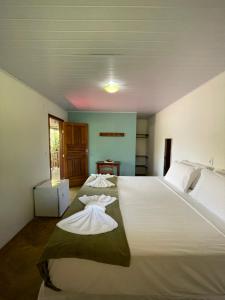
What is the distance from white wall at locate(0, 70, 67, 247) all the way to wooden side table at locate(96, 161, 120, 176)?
2099 mm

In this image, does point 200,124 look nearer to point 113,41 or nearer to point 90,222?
point 113,41

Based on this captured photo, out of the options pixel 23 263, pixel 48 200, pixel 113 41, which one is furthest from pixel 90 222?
pixel 48 200

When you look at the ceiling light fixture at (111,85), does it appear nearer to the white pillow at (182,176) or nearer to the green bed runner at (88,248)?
the white pillow at (182,176)

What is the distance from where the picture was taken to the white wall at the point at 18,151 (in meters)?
2.19

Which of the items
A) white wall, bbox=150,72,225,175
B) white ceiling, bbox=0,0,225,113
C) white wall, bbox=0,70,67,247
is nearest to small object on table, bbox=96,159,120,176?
white wall, bbox=150,72,225,175

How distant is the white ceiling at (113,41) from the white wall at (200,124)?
27 cm

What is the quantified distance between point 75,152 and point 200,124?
3.47 metres

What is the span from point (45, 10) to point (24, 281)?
7.94 feet

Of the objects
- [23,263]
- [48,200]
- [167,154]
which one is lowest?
[23,263]

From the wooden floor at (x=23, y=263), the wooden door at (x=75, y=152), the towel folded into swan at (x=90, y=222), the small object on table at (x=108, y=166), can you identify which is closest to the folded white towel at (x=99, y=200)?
the towel folded into swan at (x=90, y=222)

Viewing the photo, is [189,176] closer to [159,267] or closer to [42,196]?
[159,267]

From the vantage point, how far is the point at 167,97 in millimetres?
3428

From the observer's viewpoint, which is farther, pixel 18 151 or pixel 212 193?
pixel 18 151

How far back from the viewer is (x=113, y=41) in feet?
5.07
